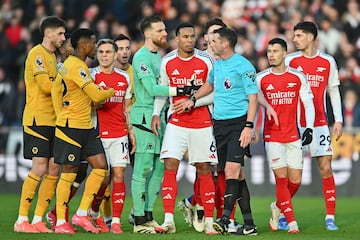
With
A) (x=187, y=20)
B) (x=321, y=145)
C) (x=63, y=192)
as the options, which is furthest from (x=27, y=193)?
(x=187, y=20)

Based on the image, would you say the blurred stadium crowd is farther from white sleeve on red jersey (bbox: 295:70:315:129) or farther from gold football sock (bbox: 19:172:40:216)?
gold football sock (bbox: 19:172:40:216)

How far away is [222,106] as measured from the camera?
13273 millimetres

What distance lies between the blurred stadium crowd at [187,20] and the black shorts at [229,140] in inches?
372

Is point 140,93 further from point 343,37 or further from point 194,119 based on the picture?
point 343,37

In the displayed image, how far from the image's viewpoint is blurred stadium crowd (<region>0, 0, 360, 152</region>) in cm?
2352

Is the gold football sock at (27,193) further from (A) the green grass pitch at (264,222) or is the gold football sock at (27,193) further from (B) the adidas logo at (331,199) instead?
(B) the adidas logo at (331,199)

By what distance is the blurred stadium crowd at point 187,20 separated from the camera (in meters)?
23.5

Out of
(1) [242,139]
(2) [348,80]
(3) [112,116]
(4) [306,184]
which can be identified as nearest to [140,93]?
(3) [112,116]

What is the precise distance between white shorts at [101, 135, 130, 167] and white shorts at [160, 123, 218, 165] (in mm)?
578

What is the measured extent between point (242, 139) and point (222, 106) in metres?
0.53

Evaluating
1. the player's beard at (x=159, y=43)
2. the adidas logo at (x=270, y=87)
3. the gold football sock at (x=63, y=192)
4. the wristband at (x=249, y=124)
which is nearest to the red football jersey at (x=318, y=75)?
the adidas logo at (x=270, y=87)

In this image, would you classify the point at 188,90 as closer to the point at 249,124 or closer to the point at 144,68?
the point at 144,68

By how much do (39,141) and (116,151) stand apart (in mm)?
970

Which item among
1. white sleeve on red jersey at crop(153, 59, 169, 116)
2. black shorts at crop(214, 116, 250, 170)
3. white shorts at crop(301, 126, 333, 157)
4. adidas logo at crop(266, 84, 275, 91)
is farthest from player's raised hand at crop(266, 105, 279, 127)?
white sleeve on red jersey at crop(153, 59, 169, 116)
